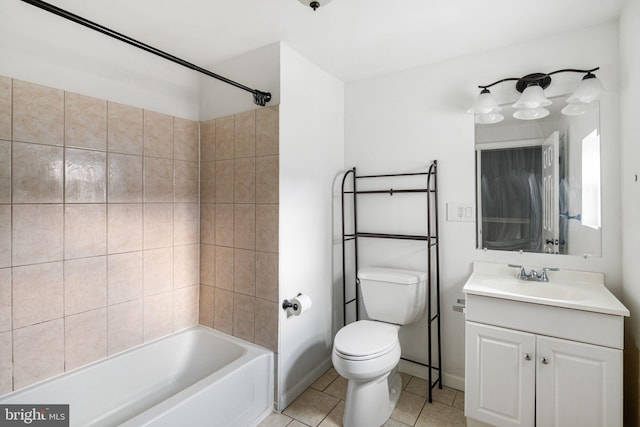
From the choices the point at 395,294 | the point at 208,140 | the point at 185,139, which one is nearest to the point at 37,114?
the point at 185,139

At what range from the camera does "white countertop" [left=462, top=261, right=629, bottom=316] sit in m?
1.49

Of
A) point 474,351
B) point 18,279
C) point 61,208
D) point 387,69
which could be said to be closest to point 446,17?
point 387,69

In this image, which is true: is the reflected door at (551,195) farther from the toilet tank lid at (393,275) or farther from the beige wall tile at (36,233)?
the beige wall tile at (36,233)

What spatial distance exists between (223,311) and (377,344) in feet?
3.56

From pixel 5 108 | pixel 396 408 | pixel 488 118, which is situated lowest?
pixel 396 408

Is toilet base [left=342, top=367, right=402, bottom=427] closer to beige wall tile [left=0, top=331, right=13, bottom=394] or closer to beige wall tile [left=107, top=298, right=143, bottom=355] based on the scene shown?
beige wall tile [left=107, top=298, right=143, bottom=355]

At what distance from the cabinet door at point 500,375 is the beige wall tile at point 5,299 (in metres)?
2.27

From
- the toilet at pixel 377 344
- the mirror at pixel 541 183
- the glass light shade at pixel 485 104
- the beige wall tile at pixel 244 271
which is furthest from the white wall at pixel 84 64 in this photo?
the mirror at pixel 541 183

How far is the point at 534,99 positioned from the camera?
1815mm

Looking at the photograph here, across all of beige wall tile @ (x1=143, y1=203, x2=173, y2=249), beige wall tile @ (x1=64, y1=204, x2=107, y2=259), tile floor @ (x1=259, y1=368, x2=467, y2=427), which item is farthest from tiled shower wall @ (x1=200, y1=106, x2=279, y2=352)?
beige wall tile @ (x1=64, y1=204, x2=107, y2=259)

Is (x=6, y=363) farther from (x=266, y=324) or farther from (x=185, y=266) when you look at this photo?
(x=266, y=324)

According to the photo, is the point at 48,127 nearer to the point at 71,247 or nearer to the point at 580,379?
the point at 71,247

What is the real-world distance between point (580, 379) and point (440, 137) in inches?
60.0

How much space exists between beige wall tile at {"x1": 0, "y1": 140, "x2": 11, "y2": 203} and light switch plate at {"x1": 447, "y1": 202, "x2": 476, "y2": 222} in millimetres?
2442
